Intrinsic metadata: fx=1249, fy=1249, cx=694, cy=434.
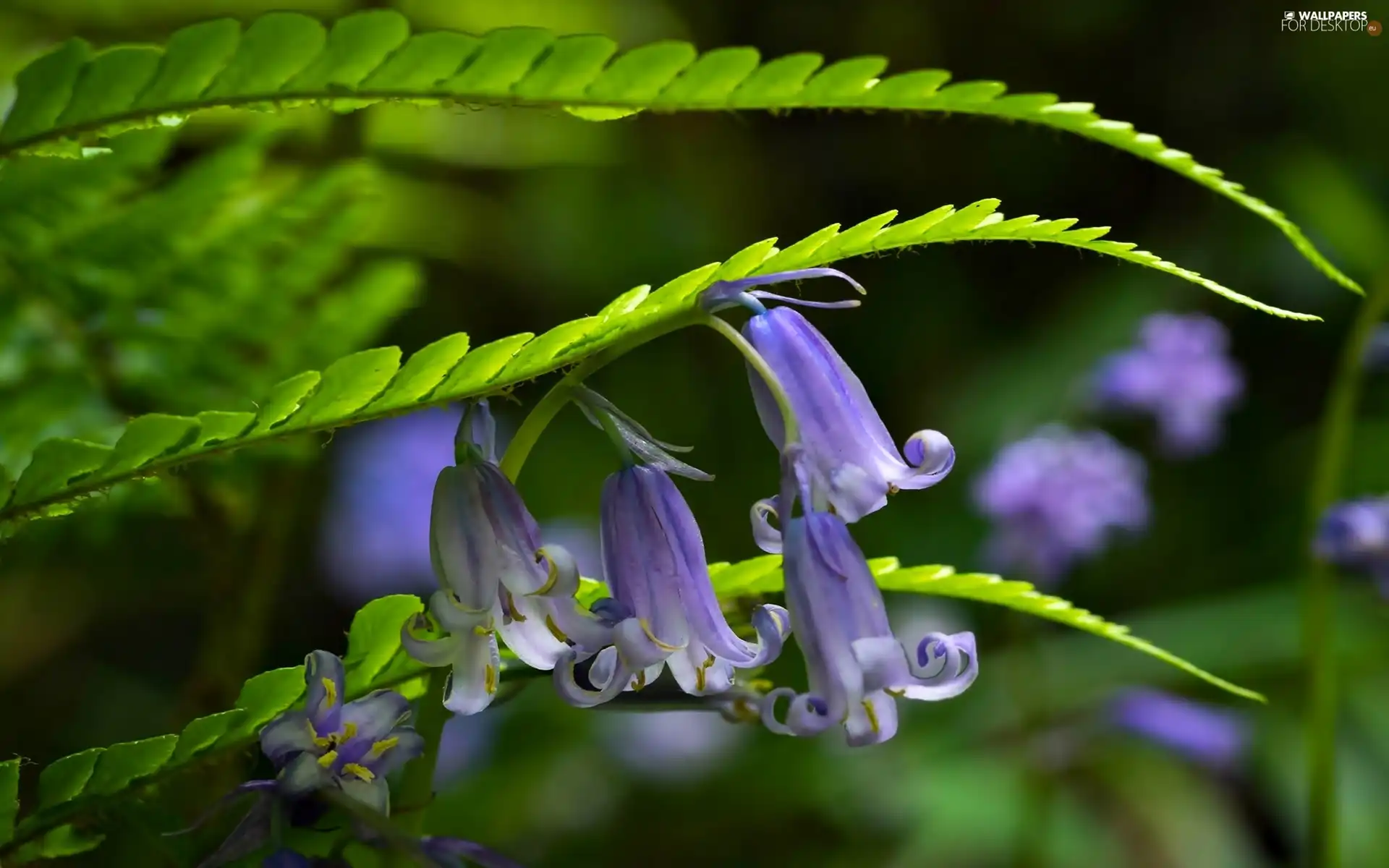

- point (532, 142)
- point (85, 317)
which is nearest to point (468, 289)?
point (532, 142)

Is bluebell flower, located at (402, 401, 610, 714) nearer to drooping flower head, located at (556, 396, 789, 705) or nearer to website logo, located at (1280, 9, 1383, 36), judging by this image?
drooping flower head, located at (556, 396, 789, 705)

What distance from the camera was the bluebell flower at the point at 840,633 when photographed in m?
0.76

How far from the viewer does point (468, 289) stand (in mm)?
3994

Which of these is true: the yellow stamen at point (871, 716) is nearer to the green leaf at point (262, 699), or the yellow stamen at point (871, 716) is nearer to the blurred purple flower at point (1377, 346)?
the green leaf at point (262, 699)

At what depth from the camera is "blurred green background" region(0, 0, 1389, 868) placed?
1.45 meters

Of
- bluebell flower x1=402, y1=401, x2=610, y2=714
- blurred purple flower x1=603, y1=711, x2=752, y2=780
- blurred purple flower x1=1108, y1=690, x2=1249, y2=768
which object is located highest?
bluebell flower x1=402, y1=401, x2=610, y2=714

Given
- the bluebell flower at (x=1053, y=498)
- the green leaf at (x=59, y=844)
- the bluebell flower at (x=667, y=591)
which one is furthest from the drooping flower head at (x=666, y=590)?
the bluebell flower at (x=1053, y=498)

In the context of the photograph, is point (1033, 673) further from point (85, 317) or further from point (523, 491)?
point (85, 317)

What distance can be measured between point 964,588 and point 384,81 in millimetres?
507

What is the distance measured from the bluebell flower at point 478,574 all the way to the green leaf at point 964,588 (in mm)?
163

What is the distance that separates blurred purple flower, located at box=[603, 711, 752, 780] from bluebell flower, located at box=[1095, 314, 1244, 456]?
48.7 inches

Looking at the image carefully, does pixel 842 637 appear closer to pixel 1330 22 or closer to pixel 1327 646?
pixel 1327 646

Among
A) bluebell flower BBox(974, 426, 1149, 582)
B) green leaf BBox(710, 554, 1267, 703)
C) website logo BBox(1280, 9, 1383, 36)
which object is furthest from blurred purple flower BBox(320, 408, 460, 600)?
website logo BBox(1280, 9, 1383, 36)

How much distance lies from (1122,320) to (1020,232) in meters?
3.68
